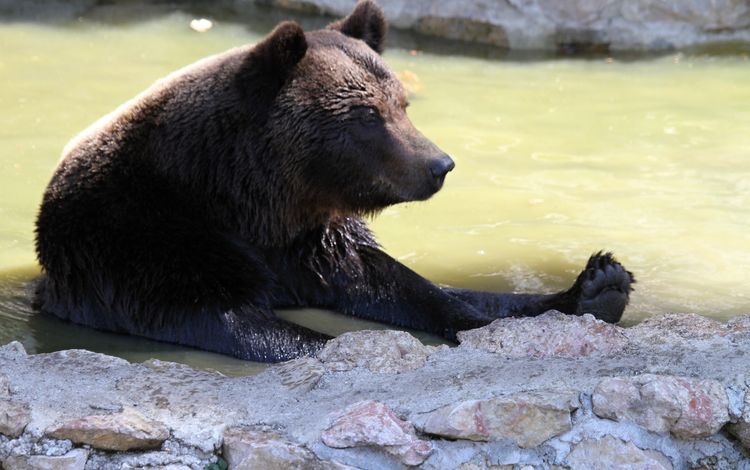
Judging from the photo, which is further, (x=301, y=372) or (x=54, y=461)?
(x=301, y=372)

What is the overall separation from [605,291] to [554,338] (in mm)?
971

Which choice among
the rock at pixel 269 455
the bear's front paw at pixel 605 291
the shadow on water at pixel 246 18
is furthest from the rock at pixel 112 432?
the shadow on water at pixel 246 18

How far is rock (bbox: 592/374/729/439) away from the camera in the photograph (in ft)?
12.0

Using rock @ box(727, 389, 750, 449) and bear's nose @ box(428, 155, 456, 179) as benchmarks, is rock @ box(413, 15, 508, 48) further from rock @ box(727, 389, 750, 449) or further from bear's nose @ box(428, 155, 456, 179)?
rock @ box(727, 389, 750, 449)

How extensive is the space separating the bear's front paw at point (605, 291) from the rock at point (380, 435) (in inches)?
65.8

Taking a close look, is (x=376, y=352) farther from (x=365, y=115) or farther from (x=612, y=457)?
(x=365, y=115)

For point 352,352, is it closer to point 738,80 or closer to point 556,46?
point 738,80

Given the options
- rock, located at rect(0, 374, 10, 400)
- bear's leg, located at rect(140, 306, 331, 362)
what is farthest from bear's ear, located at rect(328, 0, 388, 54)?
rock, located at rect(0, 374, 10, 400)

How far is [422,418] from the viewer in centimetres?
370

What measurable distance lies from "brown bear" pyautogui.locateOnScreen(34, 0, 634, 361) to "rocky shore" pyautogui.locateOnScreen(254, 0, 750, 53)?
6.62 metres

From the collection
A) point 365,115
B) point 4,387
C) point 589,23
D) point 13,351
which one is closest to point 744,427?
point 365,115

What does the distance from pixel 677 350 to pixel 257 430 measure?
56.6 inches

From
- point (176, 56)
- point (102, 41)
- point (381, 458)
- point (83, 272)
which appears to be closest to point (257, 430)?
point (381, 458)

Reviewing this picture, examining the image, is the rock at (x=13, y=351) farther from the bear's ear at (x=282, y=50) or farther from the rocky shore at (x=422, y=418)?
the bear's ear at (x=282, y=50)
